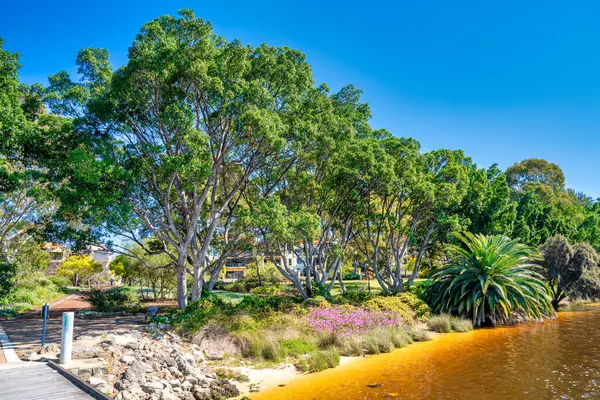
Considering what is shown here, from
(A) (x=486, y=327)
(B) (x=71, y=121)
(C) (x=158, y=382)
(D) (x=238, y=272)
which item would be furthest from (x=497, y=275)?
(D) (x=238, y=272)

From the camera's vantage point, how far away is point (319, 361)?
1224 centimetres

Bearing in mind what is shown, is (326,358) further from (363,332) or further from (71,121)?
(71,121)

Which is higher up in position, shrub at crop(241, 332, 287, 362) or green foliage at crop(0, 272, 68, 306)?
green foliage at crop(0, 272, 68, 306)

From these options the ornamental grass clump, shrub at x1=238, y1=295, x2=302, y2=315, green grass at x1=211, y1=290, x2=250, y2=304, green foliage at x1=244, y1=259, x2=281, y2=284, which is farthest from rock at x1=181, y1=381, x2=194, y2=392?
green foliage at x1=244, y1=259, x2=281, y2=284

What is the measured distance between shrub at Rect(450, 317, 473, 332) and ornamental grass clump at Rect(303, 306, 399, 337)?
133 inches

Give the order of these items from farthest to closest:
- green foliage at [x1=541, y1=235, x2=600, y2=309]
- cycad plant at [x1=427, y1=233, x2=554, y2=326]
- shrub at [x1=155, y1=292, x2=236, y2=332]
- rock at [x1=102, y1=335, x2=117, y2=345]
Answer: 1. green foliage at [x1=541, y1=235, x2=600, y2=309]
2. cycad plant at [x1=427, y1=233, x2=554, y2=326]
3. shrub at [x1=155, y1=292, x2=236, y2=332]
4. rock at [x1=102, y1=335, x2=117, y2=345]

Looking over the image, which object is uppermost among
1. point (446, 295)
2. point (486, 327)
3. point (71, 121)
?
point (71, 121)

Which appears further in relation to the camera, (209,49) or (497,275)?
(497,275)

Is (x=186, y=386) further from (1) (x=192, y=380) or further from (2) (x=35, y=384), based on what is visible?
(2) (x=35, y=384)

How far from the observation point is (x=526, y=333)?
60.0ft

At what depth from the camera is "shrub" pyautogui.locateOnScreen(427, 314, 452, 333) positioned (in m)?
19.0

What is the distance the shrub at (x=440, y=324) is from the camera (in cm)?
1898

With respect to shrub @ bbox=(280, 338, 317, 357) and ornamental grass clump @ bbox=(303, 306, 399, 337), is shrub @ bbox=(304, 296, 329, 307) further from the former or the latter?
shrub @ bbox=(280, 338, 317, 357)

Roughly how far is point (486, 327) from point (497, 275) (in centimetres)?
296
